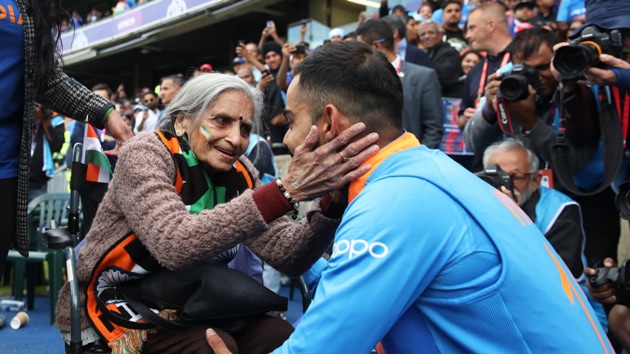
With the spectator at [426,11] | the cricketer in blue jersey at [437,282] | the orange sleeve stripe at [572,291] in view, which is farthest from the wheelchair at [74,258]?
the spectator at [426,11]

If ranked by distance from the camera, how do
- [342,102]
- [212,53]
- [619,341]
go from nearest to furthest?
1. [342,102]
2. [619,341]
3. [212,53]

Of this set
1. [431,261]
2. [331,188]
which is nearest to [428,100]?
[331,188]

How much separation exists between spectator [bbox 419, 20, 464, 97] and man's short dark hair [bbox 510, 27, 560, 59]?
2.08 metres

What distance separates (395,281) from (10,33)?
1.60 metres

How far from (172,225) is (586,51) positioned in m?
1.99

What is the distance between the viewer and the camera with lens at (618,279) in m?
2.71

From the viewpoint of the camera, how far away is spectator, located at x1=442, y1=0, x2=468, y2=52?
287 inches

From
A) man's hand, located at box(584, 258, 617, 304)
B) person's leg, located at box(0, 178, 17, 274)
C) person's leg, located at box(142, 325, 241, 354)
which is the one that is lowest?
man's hand, located at box(584, 258, 617, 304)

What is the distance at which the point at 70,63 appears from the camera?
2358 centimetres

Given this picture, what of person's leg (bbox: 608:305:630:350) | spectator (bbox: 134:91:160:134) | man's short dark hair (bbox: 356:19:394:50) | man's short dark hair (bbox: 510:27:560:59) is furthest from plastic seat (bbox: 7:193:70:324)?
person's leg (bbox: 608:305:630:350)

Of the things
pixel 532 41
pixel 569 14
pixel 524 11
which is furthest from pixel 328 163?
pixel 524 11

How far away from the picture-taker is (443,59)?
20.3 feet

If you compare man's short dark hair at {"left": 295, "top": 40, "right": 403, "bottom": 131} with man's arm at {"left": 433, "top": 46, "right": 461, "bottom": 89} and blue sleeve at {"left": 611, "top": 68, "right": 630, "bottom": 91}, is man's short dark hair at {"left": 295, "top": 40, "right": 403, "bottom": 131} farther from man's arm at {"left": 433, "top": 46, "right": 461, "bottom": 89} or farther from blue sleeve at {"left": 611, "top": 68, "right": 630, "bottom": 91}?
man's arm at {"left": 433, "top": 46, "right": 461, "bottom": 89}

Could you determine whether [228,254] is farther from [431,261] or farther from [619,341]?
[619,341]
